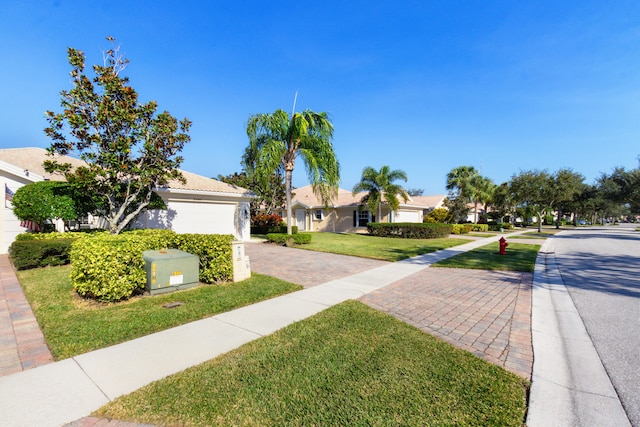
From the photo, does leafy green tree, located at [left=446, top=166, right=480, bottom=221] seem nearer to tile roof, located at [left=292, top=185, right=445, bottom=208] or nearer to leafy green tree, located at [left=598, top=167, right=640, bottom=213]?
tile roof, located at [left=292, top=185, right=445, bottom=208]

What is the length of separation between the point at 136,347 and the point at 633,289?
34.3 ft

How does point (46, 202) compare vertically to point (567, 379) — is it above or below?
above

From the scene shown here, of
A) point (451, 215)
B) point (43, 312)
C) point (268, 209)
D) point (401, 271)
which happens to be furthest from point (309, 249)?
point (451, 215)

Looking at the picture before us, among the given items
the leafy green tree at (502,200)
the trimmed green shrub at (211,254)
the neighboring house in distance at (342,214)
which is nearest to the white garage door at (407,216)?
the neighboring house in distance at (342,214)

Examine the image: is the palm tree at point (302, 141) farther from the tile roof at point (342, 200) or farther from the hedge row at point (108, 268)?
the tile roof at point (342, 200)

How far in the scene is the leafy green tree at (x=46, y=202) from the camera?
9102 millimetres

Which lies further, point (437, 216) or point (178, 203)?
point (437, 216)

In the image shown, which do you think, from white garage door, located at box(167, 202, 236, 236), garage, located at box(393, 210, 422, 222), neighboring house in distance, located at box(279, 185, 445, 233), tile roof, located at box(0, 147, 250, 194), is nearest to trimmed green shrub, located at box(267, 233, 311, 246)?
white garage door, located at box(167, 202, 236, 236)

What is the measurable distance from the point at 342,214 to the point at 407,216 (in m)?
6.39

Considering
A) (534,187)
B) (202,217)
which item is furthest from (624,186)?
(202,217)

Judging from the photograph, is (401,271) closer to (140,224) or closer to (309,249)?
(309,249)

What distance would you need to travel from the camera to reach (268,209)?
2922 cm

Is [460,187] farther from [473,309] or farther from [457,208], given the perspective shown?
[473,309]

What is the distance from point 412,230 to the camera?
21578 millimetres
